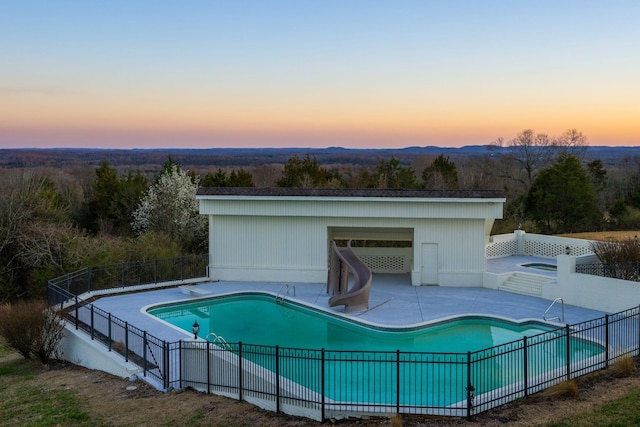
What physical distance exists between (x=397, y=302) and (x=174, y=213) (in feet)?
62.6

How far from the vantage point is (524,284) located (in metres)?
22.6

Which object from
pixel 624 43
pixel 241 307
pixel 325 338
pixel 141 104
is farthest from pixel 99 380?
pixel 141 104

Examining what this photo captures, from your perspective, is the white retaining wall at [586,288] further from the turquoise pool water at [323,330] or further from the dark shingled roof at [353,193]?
the dark shingled roof at [353,193]

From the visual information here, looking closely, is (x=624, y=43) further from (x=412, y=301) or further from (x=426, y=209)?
(x=412, y=301)

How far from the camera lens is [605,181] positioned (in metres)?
56.5

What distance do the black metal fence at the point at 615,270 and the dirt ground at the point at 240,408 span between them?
7286 millimetres

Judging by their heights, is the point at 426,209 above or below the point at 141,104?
below

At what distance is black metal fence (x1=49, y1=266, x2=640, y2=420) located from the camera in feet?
35.8

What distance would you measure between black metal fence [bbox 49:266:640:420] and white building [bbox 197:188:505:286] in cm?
871

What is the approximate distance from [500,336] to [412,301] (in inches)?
172

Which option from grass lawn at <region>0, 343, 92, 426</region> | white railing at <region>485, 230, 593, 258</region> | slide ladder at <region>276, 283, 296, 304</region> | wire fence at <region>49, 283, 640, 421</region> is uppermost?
white railing at <region>485, 230, 593, 258</region>

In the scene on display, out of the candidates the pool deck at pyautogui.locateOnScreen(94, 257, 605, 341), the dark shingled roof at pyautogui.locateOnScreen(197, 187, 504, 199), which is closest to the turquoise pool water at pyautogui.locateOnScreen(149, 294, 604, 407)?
the pool deck at pyautogui.locateOnScreen(94, 257, 605, 341)

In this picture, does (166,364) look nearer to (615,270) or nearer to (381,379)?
(381,379)

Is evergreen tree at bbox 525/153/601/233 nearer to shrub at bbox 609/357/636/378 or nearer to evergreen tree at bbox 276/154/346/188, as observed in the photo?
evergreen tree at bbox 276/154/346/188
